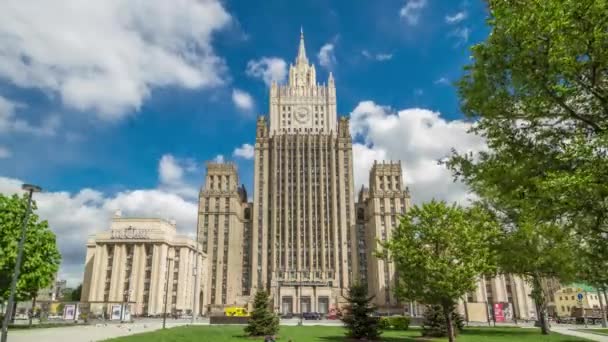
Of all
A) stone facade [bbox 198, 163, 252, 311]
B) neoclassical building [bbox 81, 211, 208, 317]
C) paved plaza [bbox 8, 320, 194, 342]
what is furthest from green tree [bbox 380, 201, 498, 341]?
stone facade [bbox 198, 163, 252, 311]

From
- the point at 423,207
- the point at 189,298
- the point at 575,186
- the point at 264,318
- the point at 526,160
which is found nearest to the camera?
the point at 575,186

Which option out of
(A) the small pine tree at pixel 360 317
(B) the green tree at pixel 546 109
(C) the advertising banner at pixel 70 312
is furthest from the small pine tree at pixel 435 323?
(C) the advertising banner at pixel 70 312

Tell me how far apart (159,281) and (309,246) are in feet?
124

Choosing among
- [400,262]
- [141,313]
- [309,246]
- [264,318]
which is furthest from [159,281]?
[400,262]

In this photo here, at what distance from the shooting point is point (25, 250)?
35188 mm

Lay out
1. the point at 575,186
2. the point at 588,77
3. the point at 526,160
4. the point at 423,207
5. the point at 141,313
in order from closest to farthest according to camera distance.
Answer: the point at 575,186 < the point at 588,77 < the point at 526,160 < the point at 423,207 < the point at 141,313

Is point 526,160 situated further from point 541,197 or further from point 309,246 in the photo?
point 309,246

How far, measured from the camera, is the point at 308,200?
368 feet

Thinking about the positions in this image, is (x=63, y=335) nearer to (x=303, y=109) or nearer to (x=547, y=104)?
(x=547, y=104)

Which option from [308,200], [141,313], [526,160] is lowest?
[141,313]

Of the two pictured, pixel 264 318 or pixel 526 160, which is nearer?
pixel 526 160

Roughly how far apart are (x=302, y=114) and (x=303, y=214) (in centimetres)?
3338

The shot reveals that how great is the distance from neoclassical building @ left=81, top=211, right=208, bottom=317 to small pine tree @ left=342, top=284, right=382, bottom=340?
226 feet

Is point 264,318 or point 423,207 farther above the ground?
point 423,207
